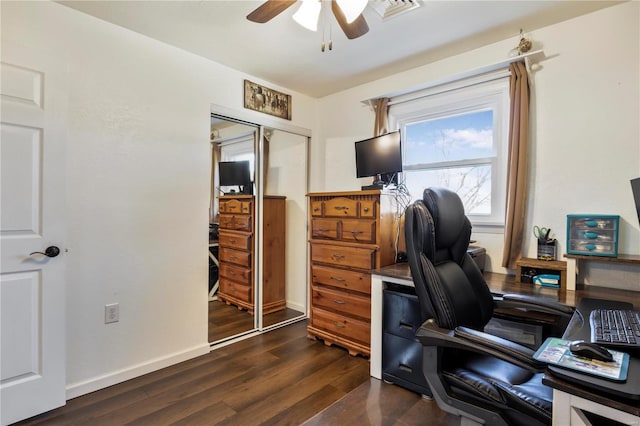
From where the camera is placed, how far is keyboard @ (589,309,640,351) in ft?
3.17

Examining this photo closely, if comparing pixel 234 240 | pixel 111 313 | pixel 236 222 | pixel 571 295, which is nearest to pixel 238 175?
pixel 236 222

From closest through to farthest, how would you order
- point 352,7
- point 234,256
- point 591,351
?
1. point 591,351
2. point 352,7
3. point 234,256

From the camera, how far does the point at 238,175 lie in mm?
3164

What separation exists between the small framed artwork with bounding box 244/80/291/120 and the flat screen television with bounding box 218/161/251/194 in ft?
1.86

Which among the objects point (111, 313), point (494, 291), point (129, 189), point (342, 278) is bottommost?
point (111, 313)

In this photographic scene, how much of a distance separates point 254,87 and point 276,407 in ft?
8.81

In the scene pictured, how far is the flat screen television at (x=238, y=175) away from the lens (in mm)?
3081

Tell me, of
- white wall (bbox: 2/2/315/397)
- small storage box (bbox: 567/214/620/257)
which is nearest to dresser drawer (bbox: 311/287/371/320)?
A: white wall (bbox: 2/2/315/397)

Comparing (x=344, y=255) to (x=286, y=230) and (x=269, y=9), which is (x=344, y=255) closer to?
(x=286, y=230)

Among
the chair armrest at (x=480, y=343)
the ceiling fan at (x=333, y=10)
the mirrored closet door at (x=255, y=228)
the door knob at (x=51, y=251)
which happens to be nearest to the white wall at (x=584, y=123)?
the ceiling fan at (x=333, y=10)

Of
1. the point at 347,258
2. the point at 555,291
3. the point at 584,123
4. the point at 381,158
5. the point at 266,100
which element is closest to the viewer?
the point at 555,291

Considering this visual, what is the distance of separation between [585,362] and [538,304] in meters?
0.75

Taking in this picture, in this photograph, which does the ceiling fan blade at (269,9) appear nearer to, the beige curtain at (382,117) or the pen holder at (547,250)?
the beige curtain at (382,117)

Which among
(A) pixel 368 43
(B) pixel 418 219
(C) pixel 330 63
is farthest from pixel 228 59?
(B) pixel 418 219
